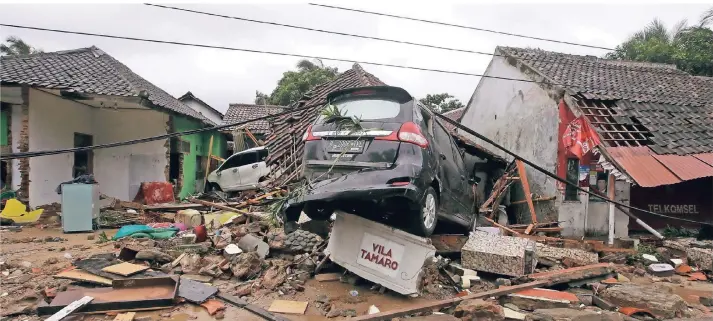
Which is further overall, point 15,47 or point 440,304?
point 15,47

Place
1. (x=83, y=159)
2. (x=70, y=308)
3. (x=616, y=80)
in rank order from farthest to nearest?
1. (x=616, y=80)
2. (x=83, y=159)
3. (x=70, y=308)

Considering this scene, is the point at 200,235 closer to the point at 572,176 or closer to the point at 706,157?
the point at 572,176

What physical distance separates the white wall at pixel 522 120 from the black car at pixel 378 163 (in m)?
7.89

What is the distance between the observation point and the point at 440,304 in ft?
15.9

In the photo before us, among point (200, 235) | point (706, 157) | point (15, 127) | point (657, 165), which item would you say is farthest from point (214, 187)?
point (706, 157)

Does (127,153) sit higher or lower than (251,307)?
higher

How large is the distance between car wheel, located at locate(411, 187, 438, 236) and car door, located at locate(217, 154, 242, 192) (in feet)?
38.3

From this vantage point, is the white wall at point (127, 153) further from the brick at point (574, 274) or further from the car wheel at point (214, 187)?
the brick at point (574, 274)

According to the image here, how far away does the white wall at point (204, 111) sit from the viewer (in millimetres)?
27500

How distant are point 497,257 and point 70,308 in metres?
5.36

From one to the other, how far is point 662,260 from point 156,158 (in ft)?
47.1

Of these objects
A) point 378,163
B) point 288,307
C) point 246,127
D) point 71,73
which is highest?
point 71,73

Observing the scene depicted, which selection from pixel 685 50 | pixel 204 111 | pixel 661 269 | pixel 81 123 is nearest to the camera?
pixel 661 269

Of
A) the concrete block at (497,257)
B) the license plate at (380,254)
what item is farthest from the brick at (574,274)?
the license plate at (380,254)
